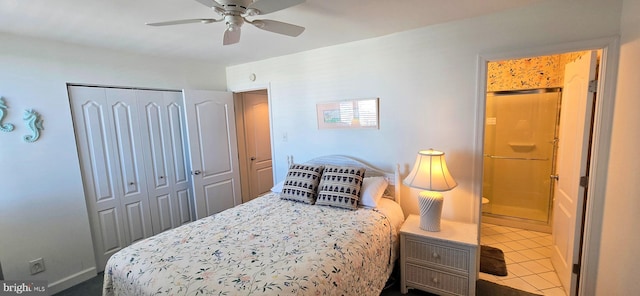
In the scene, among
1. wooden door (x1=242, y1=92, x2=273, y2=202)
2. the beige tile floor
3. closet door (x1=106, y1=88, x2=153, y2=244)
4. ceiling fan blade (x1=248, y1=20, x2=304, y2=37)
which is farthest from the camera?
wooden door (x1=242, y1=92, x2=273, y2=202)

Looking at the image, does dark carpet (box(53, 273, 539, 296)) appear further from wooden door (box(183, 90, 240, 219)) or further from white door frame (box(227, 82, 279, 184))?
white door frame (box(227, 82, 279, 184))

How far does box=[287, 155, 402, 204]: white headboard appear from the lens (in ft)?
8.48

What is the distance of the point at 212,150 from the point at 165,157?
53 cm

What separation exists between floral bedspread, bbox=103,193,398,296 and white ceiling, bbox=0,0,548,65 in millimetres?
1546

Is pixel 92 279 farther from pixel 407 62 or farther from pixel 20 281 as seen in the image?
pixel 407 62

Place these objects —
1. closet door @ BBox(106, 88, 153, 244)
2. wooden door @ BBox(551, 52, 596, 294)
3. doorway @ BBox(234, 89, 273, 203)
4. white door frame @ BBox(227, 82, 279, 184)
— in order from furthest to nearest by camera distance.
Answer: doorway @ BBox(234, 89, 273, 203)
white door frame @ BBox(227, 82, 279, 184)
closet door @ BBox(106, 88, 153, 244)
wooden door @ BBox(551, 52, 596, 294)

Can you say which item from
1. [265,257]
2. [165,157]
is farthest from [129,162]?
[265,257]

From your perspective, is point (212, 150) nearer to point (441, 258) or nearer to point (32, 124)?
point (32, 124)

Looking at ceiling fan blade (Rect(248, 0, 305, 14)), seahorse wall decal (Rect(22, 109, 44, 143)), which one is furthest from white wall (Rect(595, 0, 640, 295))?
seahorse wall decal (Rect(22, 109, 44, 143))

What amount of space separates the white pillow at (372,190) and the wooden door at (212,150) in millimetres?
1979

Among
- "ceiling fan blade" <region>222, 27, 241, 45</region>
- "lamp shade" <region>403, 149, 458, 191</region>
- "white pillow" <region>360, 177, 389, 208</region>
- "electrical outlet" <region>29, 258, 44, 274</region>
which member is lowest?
"electrical outlet" <region>29, 258, 44, 274</region>

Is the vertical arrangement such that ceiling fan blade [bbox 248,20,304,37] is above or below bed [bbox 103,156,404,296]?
above

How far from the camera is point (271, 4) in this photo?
4.46 feet

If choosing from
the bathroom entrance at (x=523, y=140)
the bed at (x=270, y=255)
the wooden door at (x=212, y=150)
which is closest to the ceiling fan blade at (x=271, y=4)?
the bed at (x=270, y=255)
